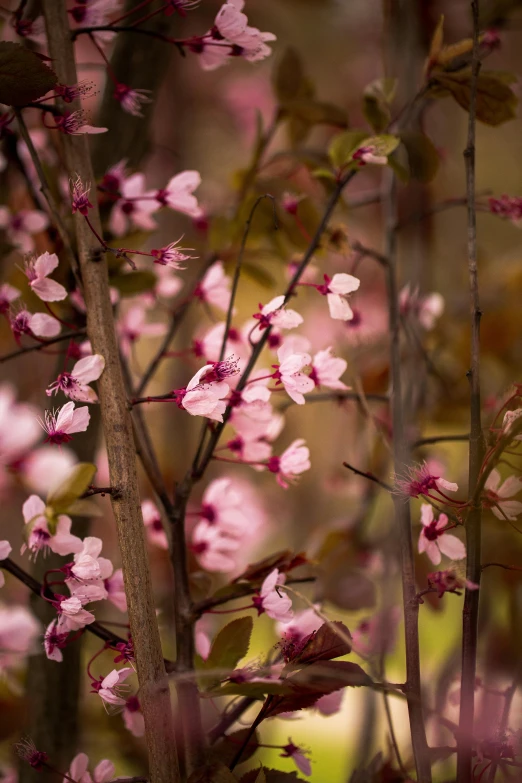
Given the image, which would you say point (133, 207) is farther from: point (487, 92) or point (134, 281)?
point (487, 92)

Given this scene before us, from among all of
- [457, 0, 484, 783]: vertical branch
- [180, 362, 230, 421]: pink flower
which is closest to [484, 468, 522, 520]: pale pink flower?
[457, 0, 484, 783]: vertical branch

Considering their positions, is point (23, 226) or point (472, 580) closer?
point (472, 580)

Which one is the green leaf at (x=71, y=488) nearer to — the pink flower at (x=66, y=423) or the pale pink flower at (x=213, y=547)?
the pink flower at (x=66, y=423)

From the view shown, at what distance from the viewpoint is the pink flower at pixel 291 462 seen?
381 millimetres

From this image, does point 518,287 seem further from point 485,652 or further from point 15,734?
point 15,734

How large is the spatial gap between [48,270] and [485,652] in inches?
20.5

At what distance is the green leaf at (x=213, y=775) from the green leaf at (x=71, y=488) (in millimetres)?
133

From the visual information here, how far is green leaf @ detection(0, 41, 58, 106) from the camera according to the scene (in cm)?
32

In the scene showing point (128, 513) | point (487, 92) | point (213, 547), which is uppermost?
point (487, 92)

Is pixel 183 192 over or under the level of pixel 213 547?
over

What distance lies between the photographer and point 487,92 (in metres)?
0.37

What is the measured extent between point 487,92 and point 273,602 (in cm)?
29

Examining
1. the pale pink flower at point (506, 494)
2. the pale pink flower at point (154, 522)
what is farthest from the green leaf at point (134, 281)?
the pale pink flower at point (506, 494)

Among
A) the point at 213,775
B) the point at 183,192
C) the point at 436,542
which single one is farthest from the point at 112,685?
the point at 183,192
